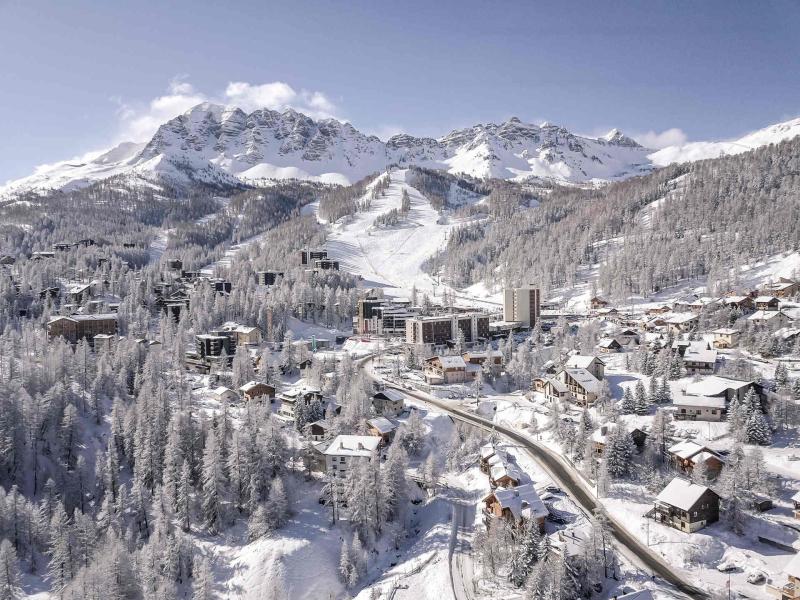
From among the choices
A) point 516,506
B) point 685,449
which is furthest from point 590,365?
point 516,506

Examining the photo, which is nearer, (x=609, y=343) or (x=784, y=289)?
(x=609, y=343)

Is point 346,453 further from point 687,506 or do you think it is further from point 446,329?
point 446,329

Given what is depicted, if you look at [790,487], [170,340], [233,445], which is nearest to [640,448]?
[790,487]

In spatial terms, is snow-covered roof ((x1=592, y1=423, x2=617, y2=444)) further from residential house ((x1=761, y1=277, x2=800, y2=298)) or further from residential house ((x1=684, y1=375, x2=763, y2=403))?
residential house ((x1=761, y1=277, x2=800, y2=298))

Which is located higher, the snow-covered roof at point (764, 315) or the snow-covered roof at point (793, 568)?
the snow-covered roof at point (764, 315)

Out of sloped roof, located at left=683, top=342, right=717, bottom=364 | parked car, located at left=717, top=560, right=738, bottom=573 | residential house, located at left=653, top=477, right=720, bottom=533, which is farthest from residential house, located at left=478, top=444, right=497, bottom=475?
sloped roof, located at left=683, top=342, right=717, bottom=364

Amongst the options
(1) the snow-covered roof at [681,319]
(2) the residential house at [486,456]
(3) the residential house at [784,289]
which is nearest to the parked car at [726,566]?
(2) the residential house at [486,456]

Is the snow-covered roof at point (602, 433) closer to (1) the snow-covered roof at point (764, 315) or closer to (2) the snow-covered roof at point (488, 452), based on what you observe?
(2) the snow-covered roof at point (488, 452)
